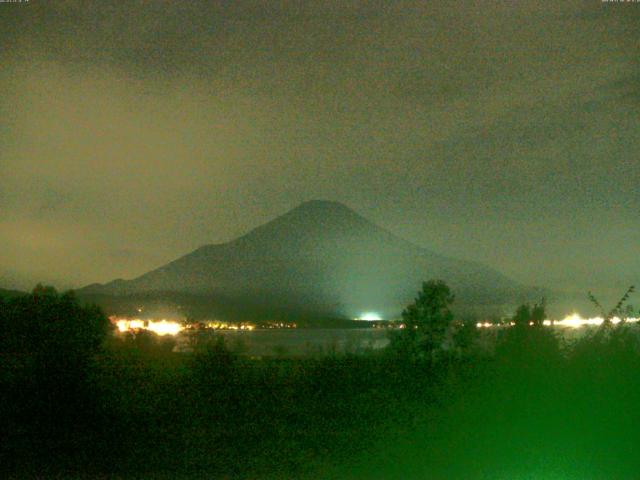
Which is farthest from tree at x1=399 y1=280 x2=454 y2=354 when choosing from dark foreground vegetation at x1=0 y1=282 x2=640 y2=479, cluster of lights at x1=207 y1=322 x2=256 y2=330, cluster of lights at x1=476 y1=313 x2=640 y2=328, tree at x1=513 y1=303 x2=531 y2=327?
dark foreground vegetation at x1=0 y1=282 x2=640 y2=479

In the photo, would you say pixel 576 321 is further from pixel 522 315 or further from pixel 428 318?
pixel 428 318

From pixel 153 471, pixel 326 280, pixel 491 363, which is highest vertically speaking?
pixel 326 280

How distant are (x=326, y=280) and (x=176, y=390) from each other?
423ft

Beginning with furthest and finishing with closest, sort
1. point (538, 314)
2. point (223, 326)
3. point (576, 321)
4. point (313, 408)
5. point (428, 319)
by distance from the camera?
point (223, 326) < point (428, 319) < point (576, 321) < point (538, 314) < point (313, 408)

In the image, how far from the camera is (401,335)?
72.2 feet

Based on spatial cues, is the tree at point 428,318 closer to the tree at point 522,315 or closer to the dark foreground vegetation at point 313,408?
the tree at point 522,315

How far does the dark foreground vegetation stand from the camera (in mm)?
9438

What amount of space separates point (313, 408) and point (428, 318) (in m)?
11.6

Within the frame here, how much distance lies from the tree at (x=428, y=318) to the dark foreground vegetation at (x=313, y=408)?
240 inches

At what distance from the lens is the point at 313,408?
12.1 m

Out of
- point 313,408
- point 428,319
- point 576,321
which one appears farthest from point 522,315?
point 428,319

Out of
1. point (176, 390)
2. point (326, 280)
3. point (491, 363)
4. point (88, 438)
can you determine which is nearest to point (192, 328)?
point (176, 390)

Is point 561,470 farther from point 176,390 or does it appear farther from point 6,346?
point 6,346

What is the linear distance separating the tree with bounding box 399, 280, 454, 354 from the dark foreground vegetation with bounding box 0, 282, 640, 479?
240 inches
